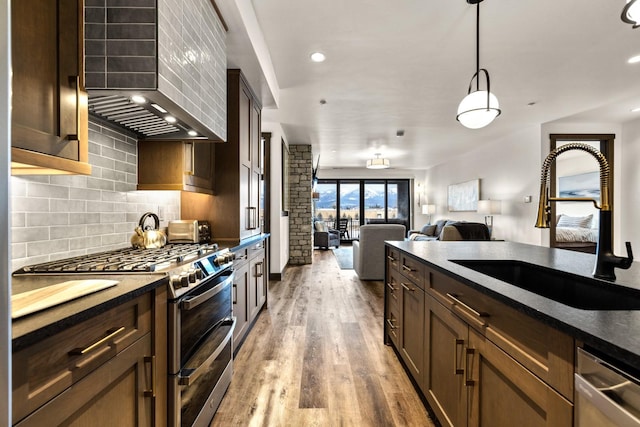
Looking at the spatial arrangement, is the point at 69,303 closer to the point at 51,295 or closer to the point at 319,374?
the point at 51,295

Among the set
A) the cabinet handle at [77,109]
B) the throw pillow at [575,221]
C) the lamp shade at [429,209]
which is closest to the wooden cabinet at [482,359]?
the cabinet handle at [77,109]

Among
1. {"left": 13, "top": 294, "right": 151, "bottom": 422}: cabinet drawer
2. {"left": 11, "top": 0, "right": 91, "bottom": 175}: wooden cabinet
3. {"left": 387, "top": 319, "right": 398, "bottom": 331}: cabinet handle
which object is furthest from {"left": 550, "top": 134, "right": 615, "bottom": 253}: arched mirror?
{"left": 11, "top": 0, "right": 91, "bottom": 175}: wooden cabinet

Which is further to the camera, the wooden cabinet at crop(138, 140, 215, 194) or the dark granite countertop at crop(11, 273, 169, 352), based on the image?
the wooden cabinet at crop(138, 140, 215, 194)

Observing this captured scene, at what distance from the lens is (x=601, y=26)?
256 cm

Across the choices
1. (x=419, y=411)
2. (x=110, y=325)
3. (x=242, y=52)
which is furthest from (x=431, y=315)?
(x=242, y=52)

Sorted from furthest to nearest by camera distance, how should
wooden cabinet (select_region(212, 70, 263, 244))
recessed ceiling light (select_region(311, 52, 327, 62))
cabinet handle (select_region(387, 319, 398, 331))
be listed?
1. recessed ceiling light (select_region(311, 52, 327, 62))
2. wooden cabinet (select_region(212, 70, 263, 244))
3. cabinet handle (select_region(387, 319, 398, 331))

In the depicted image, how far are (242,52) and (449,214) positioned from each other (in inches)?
325

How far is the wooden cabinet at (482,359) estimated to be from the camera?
0.80 m

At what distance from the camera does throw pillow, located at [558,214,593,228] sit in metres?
6.83

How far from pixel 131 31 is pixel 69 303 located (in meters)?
1.13

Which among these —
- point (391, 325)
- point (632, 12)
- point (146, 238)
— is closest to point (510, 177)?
point (391, 325)

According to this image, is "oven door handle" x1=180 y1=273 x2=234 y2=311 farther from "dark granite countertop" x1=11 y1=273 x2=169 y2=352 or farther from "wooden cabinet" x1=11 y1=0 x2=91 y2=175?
"wooden cabinet" x1=11 y1=0 x2=91 y2=175

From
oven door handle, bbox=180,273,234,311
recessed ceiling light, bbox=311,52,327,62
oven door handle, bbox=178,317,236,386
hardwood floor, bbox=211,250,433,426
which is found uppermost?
recessed ceiling light, bbox=311,52,327,62

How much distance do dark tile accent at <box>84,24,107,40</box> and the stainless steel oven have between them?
1.06 m
